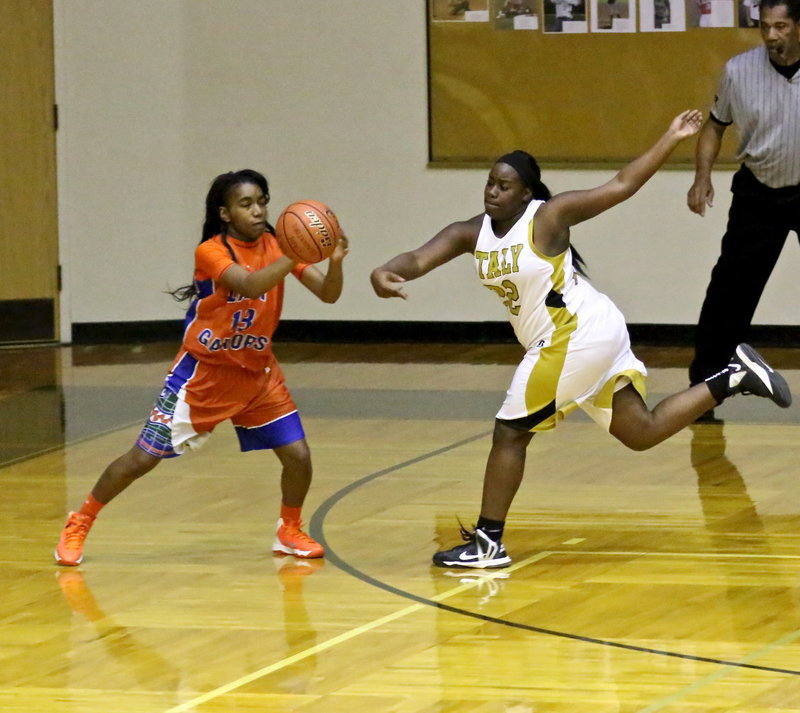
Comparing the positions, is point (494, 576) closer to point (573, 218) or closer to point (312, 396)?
point (573, 218)

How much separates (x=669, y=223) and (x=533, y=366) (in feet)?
16.0

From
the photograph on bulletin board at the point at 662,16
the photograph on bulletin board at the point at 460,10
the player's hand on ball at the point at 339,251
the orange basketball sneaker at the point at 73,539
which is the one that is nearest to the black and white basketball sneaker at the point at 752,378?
the player's hand on ball at the point at 339,251

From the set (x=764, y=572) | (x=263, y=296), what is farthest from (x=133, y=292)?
(x=764, y=572)

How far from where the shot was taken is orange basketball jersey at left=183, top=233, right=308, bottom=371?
16.9 ft

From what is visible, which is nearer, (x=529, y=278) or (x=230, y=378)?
(x=529, y=278)

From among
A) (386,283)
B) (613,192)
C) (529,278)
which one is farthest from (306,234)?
(613,192)

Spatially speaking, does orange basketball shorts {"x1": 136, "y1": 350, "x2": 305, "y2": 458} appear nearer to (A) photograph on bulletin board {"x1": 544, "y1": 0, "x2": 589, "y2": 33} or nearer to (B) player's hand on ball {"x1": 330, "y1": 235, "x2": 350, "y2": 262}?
(B) player's hand on ball {"x1": 330, "y1": 235, "x2": 350, "y2": 262}

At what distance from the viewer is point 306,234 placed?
4895 millimetres

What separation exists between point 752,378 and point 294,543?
1.68 m

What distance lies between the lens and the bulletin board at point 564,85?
9539 mm

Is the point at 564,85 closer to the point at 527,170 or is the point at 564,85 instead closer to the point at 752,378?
the point at 752,378

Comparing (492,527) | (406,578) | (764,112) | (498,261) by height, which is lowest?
(406,578)

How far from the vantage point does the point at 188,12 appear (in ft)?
33.4

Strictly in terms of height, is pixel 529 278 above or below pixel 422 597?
above
